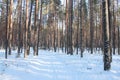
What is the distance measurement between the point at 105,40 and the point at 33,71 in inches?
171

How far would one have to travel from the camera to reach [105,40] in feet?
42.7

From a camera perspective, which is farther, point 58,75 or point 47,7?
point 47,7

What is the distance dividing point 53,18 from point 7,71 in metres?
35.5

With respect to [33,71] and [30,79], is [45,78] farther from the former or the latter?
[33,71]

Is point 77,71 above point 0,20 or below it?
below

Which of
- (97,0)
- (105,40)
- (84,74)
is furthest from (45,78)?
(97,0)

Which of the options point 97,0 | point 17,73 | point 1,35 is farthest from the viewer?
point 1,35

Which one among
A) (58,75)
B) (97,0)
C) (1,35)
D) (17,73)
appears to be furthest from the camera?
(1,35)

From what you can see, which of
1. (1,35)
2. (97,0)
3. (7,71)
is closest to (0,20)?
(1,35)

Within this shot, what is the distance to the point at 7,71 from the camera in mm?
13414

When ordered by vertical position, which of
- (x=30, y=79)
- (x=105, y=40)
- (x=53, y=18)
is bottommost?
(x=30, y=79)

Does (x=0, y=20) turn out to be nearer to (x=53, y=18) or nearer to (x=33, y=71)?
(x=53, y=18)

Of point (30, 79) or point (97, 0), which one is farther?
point (97, 0)

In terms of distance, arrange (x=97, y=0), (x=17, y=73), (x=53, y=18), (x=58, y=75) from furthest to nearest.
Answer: (x=53, y=18) < (x=97, y=0) < (x=17, y=73) < (x=58, y=75)
